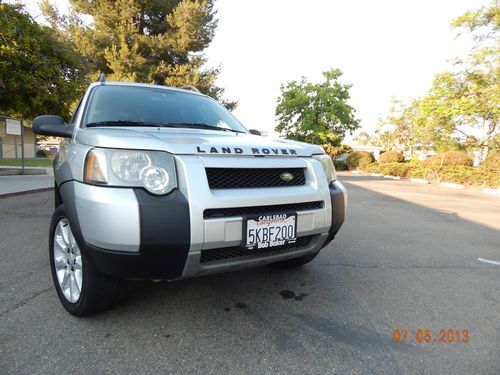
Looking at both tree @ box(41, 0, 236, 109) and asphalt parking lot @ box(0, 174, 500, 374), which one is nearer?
asphalt parking lot @ box(0, 174, 500, 374)

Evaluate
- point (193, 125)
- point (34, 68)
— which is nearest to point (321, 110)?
point (34, 68)

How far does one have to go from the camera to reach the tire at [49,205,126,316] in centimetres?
189

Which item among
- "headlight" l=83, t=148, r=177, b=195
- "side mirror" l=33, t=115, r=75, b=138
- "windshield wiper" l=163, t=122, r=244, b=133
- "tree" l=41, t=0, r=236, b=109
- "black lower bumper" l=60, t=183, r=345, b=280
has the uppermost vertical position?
"tree" l=41, t=0, r=236, b=109

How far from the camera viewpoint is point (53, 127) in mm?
2494

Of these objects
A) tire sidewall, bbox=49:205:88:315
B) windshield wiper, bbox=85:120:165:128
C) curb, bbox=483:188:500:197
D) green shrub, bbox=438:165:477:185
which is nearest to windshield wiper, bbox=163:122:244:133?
windshield wiper, bbox=85:120:165:128

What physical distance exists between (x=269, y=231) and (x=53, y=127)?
196 cm

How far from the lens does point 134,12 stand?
675 inches

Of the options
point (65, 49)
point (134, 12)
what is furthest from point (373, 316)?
point (134, 12)

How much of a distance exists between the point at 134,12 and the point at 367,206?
55.3ft

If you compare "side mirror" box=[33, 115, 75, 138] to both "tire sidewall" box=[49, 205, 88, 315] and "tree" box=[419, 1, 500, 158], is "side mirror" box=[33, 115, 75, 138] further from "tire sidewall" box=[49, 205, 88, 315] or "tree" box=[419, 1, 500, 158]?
"tree" box=[419, 1, 500, 158]

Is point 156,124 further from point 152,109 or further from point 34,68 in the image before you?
point 34,68

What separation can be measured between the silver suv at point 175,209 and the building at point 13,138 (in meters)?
6.10

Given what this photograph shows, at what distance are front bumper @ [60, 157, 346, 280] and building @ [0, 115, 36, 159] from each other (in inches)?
250

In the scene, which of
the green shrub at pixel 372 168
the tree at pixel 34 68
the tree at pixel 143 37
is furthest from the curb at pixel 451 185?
the tree at pixel 34 68
